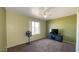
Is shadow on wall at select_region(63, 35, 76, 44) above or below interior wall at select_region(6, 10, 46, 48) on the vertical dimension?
below

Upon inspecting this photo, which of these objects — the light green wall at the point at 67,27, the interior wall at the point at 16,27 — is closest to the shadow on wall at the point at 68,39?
the light green wall at the point at 67,27

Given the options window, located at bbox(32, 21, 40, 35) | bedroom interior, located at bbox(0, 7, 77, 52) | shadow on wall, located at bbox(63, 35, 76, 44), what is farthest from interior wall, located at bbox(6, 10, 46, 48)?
shadow on wall, located at bbox(63, 35, 76, 44)

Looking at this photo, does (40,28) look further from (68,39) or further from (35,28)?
(68,39)

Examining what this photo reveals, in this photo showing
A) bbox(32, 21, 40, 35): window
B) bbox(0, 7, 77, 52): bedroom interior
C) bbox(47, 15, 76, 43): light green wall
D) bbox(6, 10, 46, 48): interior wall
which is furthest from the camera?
bbox(32, 21, 40, 35): window

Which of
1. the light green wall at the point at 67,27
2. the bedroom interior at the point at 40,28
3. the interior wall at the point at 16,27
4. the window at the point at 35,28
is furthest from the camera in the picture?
the window at the point at 35,28

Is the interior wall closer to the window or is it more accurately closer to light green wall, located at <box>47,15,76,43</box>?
the window

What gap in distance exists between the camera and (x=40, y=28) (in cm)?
611

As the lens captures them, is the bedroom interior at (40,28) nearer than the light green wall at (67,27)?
Yes

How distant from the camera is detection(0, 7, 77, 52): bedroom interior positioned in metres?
3.32

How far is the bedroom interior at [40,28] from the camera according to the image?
3.32m

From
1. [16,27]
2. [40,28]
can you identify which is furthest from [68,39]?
[16,27]

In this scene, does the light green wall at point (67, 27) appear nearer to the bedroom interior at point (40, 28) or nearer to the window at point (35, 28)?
the bedroom interior at point (40, 28)

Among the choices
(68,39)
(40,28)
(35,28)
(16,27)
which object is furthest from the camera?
(40,28)
